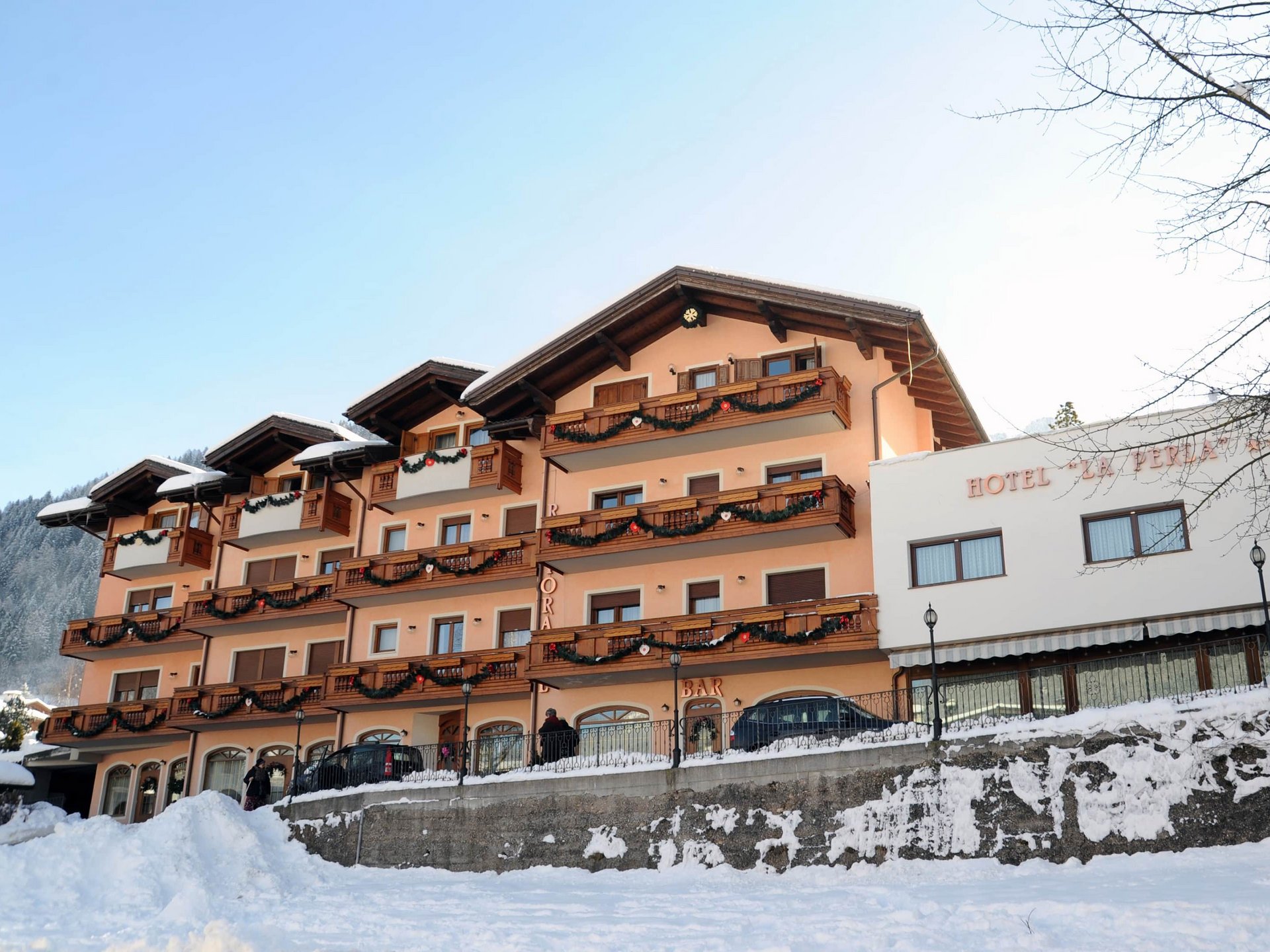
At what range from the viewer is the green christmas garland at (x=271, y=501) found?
39031mm

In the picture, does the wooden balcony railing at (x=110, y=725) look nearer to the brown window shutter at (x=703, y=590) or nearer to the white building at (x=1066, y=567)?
the brown window shutter at (x=703, y=590)

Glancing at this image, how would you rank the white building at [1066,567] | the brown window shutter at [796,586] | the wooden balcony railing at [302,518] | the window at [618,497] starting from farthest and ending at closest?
the wooden balcony railing at [302,518], the window at [618,497], the brown window shutter at [796,586], the white building at [1066,567]

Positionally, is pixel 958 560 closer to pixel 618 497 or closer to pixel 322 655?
pixel 618 497

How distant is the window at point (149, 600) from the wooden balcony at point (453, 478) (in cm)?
1048

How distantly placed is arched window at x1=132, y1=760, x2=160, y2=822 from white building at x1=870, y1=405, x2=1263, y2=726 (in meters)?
25.9

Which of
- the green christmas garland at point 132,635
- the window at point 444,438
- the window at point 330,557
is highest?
the window at point 444,438

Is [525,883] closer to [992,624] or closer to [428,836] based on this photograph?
[428,836]

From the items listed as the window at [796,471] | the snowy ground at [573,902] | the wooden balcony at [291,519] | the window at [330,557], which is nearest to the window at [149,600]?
the wooden balcony at [291,519]

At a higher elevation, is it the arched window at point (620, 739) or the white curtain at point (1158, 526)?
the white curtain at point (1158, 526)

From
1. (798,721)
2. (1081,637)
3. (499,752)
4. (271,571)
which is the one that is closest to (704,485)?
(499,752)

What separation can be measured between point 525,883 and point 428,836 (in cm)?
380

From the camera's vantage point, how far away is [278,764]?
126 ft

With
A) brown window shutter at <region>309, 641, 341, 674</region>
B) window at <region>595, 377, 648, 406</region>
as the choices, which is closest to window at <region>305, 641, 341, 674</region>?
brown window shutter at <region>309, 641, 341, 674</region>

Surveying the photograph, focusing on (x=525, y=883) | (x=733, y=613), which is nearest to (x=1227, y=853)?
(x=525, y=883)
